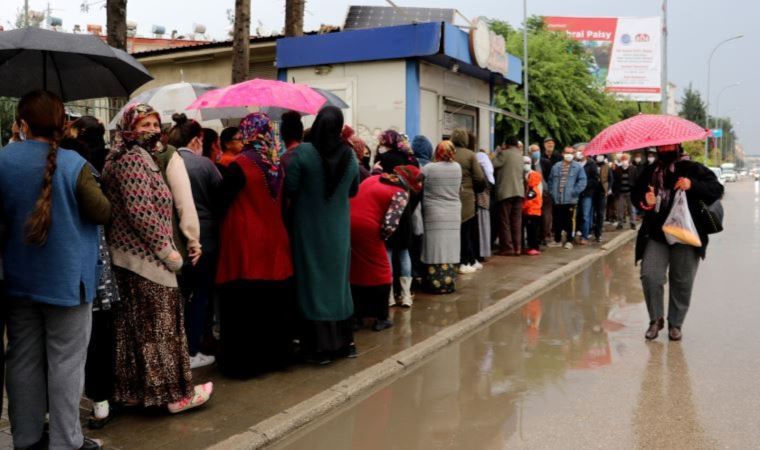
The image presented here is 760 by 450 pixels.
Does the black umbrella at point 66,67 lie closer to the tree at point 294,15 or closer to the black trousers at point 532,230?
the tree at point 294,15

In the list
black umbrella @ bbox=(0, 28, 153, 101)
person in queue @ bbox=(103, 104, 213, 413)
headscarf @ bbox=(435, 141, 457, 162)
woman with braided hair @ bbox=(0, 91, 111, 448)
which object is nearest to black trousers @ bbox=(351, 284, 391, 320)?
headscarf @ bbox=(435, 141, 457, 162)

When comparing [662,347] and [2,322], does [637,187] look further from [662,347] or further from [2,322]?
[2,322]

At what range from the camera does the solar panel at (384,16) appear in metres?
16.2

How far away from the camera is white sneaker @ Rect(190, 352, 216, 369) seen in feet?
19.5

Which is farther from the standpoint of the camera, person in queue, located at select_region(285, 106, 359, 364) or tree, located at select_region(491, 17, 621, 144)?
tree, located at select_region(491, 17, 621, 144)

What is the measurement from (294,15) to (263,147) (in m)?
8.86

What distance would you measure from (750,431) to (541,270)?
666 centimetres

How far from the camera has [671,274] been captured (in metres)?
6.87

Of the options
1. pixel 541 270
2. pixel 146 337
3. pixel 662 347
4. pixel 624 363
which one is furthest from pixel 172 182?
pixel 541 270

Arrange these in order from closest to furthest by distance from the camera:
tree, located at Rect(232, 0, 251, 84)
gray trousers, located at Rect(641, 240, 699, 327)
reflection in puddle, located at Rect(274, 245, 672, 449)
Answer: reflection in puddle, located at Rect(274, 245, 672, 449), gray trousers, located at Rect(641, 240, 699, 327), tree, located at Rect(232, 0, 251, 84)

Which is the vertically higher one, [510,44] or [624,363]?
[510,44]

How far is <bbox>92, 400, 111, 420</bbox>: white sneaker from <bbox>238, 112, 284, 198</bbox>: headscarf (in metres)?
1.86

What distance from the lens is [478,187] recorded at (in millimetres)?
10109

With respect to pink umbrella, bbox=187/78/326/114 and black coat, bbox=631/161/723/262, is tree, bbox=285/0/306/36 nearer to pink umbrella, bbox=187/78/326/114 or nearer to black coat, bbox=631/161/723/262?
pink umbrella, bbox=187/78/326/114
